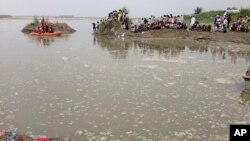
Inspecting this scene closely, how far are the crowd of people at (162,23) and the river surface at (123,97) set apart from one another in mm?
12946

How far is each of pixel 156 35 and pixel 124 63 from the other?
13778mm

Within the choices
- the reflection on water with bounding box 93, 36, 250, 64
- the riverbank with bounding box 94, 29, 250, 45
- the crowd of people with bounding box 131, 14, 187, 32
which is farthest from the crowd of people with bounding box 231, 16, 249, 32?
the crowd of people with bounding box 131, 14, 187, 32

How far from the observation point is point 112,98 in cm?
1120

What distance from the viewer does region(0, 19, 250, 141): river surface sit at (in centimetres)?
867

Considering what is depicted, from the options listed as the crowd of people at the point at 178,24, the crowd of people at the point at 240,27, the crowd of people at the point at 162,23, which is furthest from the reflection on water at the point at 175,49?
the crowd of people at the point at 162,23

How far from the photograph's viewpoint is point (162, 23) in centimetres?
3238

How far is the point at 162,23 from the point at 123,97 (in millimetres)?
21786

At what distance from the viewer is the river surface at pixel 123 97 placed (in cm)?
867

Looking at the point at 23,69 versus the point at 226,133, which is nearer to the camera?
the point at 226,133

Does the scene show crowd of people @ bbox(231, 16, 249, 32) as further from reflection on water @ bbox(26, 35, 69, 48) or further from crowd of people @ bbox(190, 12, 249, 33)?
reflection on water @ bbox(26, 35, 69, 48)

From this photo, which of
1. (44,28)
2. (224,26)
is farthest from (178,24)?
(44,28)

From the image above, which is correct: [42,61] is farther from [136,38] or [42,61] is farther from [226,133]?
[136,38]

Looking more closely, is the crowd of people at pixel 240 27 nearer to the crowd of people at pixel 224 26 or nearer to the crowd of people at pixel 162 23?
the crowd of people at pixel 224 26

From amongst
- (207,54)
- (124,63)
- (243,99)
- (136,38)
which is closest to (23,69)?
(124,63)
